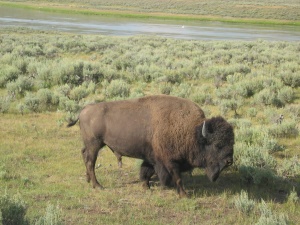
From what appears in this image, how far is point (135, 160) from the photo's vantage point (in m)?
7.64

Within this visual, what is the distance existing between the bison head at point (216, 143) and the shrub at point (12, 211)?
2695 millimetres

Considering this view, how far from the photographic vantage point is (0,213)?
3465mm

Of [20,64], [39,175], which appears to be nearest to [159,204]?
[39,175]

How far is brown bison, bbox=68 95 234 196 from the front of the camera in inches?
225

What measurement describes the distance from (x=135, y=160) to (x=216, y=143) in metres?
2.37

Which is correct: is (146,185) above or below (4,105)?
above

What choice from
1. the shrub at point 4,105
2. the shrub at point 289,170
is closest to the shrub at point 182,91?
the shrub at point 4,105

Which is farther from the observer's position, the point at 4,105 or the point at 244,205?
the point at 4,105

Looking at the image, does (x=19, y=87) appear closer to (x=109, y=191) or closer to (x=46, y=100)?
(x=46, y=100)

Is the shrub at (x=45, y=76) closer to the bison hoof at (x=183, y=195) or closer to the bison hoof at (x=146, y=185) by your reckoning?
the bison hoof at (x=146, y=185)

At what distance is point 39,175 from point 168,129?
2.31 meters

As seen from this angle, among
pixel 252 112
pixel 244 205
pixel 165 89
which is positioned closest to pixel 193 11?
pixel 165 89

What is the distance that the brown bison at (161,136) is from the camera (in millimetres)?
5715

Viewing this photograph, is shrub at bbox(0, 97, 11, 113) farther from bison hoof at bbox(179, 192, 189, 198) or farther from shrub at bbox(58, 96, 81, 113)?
bison hoof at bbox(179, 192, 189, 198)
